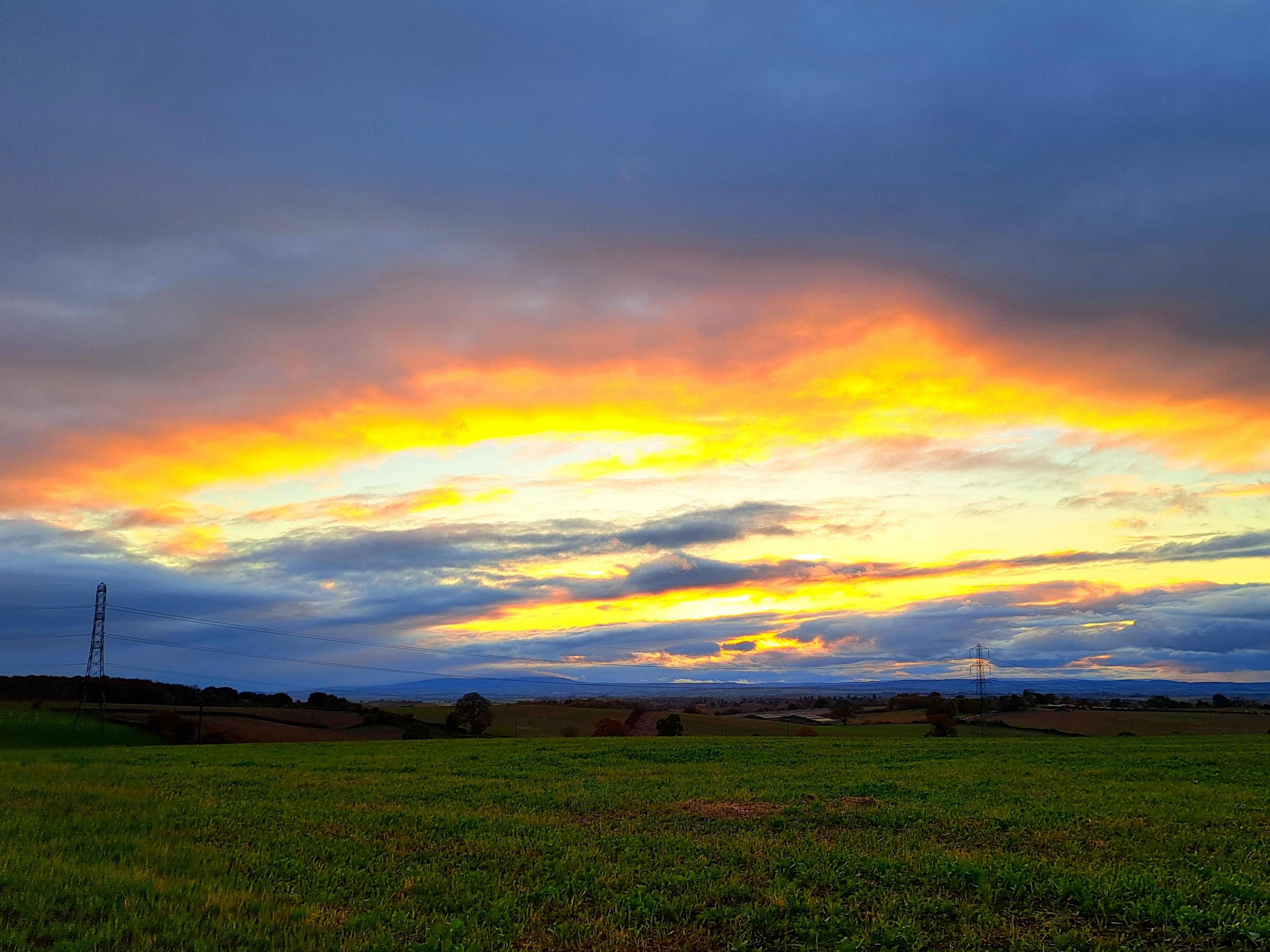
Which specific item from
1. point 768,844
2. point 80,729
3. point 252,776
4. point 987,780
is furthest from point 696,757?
point 80,729

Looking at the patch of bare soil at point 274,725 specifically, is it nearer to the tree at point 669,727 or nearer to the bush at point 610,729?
the bush at point 610,729

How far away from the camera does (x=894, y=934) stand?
414 inches

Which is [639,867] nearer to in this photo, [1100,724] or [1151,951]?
[1151,951]

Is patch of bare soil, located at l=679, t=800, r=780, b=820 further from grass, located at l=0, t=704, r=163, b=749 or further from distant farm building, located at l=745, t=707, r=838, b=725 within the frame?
distant farm building, located at l=745, t=707, r=838, b=725

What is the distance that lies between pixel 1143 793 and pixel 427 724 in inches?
3871

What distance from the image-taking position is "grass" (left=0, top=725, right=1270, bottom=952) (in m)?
10.8

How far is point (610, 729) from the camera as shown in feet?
347

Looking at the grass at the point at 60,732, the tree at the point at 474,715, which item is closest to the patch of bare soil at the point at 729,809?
Answer: the grass at the point at 60,732

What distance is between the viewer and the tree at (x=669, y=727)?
338 feet

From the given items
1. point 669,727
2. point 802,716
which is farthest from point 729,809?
point 802,716

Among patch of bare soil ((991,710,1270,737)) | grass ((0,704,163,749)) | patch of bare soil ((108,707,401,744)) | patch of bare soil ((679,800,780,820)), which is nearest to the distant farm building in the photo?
patch of bare soil ((991,710,1270,737))

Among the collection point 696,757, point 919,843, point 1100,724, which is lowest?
point 1100,724

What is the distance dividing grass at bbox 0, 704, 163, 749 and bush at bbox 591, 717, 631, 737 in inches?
2069

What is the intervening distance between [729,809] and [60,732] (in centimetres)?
8056
